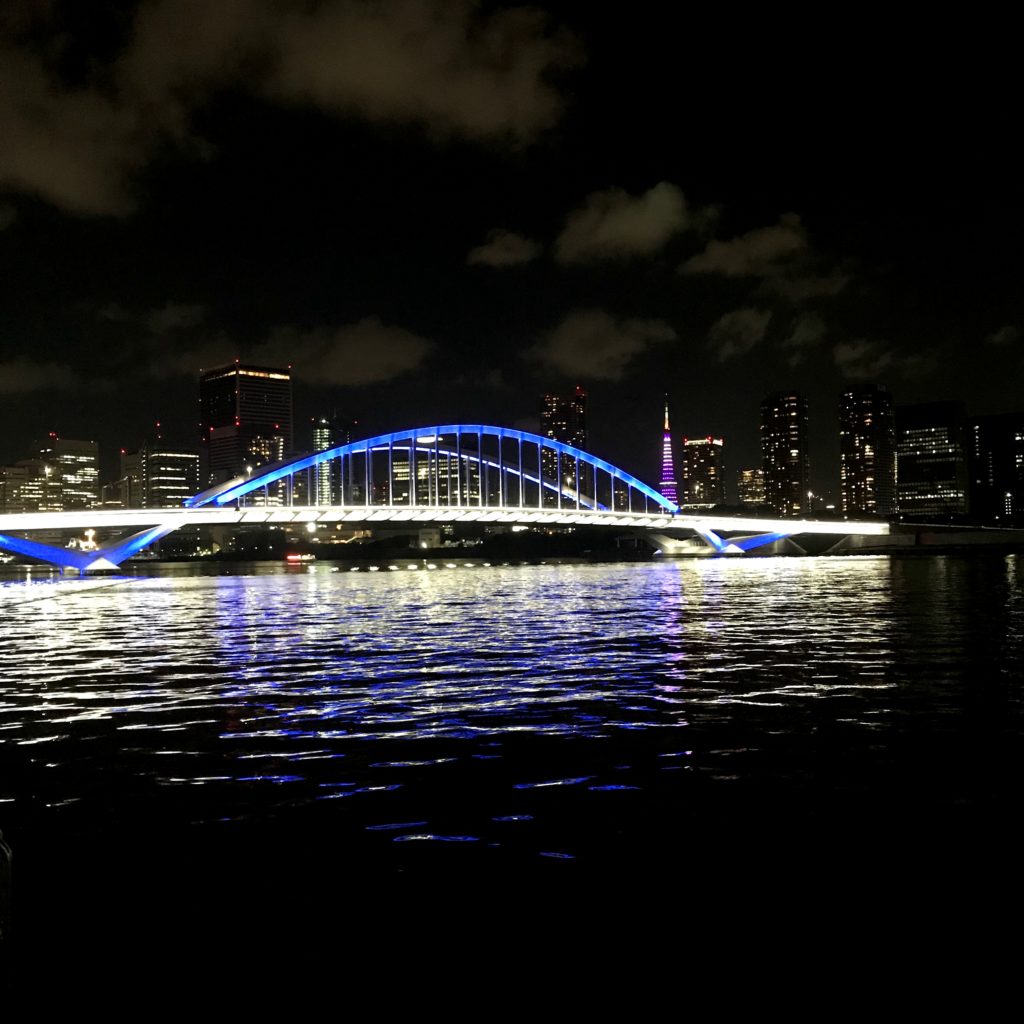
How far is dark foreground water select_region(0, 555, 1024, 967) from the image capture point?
6.49 metres

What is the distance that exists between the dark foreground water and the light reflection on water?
57mm

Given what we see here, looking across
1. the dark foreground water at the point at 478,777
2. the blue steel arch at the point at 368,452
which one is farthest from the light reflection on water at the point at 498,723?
the blue steel arch at the point at 368,452

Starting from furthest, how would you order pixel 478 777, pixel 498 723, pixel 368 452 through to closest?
pixel 368 452, pixel 498 723, pixel 478 777

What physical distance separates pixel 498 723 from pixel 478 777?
3203mm

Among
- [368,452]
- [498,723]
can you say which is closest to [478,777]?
[498,723]

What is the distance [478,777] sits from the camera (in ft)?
31.4

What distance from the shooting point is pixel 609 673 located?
18297mm

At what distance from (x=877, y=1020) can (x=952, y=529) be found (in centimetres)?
18063

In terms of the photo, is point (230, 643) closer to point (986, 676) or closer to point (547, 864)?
point (986, 676)

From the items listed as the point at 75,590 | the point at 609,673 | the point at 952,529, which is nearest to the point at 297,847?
the point at 609,673

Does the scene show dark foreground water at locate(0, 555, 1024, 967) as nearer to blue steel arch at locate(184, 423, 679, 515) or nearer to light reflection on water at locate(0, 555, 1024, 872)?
light reflection on water at locate(0, 555, 1024, 872)

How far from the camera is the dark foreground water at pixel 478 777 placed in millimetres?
6492

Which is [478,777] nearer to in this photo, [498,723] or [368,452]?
[498,723]

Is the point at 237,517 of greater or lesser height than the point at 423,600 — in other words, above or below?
above
